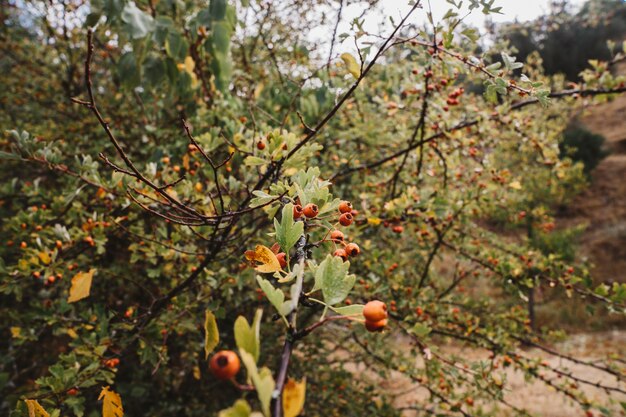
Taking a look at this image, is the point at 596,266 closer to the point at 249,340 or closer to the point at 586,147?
the point at 586,147

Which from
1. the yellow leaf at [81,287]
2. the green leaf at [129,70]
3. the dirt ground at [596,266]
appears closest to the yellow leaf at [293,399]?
the yellow leaf at [81,287]

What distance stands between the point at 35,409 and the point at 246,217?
180cm

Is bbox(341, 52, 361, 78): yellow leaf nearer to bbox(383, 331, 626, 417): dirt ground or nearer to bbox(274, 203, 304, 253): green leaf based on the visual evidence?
bbox(274, 203, 304, 253): green leaf

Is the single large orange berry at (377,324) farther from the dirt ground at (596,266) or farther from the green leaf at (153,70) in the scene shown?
the green leaf at (153,70)

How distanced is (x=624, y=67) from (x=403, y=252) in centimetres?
2342

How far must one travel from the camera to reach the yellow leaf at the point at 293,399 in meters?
0.46

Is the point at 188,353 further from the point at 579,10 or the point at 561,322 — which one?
the point at 579,10

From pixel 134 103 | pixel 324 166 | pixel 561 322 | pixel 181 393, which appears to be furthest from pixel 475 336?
pixel 561 322

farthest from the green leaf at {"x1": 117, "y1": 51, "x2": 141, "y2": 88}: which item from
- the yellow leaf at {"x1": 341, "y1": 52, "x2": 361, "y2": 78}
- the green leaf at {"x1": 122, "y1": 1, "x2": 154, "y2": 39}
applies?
the yellow leaf at {"x1": 341, "y1": 52, "x2": 361, "y2": 78}

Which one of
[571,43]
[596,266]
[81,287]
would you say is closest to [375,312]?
[81,287]

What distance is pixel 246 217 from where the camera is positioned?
2.65 m

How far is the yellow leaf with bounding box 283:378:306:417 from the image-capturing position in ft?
1.50

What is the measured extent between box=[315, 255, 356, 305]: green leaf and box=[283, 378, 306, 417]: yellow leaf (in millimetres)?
183

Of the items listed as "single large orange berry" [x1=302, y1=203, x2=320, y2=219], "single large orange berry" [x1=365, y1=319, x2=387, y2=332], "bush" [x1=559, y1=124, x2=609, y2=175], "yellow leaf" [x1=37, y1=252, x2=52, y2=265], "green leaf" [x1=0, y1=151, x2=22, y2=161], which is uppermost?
"green leaf" [x1=0, y1=151, x2=22, y2=161]
